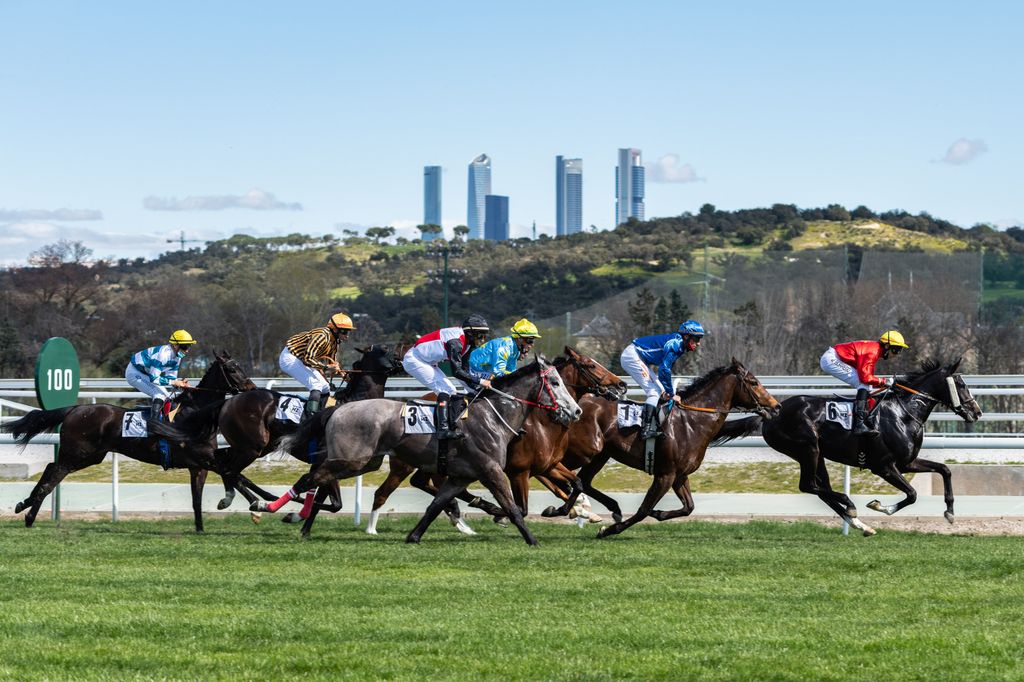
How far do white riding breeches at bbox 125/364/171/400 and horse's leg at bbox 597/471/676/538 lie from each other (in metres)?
4.50

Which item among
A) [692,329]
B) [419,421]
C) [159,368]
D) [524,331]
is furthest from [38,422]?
[692,329]

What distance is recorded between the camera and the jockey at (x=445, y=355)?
11133mm

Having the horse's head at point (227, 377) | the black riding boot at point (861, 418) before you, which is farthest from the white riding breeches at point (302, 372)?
the black riding boot at point (861, 418)

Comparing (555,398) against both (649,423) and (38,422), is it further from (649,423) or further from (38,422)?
(38,422)

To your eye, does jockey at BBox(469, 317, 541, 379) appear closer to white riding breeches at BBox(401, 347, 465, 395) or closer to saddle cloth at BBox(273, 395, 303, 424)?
white riding breeches at BBox(401, 347, 465, 395)

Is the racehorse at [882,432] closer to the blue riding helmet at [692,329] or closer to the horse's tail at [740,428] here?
the horse's tail at [740,428]

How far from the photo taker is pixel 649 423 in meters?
11.8

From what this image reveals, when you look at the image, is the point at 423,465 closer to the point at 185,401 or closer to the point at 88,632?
the point at 185,401

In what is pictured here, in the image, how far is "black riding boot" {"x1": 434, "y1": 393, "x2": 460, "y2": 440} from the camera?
10914 millimetres

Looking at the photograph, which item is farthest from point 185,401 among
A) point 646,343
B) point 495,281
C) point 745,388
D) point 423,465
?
point 495,281

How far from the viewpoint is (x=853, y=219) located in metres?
102

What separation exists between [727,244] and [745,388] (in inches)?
3143

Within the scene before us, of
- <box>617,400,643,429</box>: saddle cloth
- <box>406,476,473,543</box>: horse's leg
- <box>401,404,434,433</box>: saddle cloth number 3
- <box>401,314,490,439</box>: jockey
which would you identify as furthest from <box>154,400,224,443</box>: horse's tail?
<box>617,400,643,429</box>: saddle cloth

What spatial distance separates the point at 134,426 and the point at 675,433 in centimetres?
494
